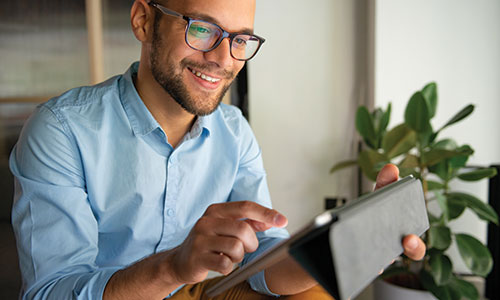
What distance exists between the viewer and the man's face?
1018 millimetres

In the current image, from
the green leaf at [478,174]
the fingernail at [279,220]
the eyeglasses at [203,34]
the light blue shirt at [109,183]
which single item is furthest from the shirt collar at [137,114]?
the green leaf at [478,174]

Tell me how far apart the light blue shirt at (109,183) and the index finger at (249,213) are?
0.99ft

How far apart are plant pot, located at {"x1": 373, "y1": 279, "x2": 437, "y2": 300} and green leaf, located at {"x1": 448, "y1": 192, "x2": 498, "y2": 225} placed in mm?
414

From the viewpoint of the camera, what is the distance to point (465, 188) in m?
1.90

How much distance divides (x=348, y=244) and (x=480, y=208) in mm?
1302

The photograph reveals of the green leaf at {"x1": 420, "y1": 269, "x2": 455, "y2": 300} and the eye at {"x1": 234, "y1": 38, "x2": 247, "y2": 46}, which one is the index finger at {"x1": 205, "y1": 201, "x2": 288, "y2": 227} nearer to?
the eye at {"x1": 234, "y1": 38, "x2": 247, "y2": 46}

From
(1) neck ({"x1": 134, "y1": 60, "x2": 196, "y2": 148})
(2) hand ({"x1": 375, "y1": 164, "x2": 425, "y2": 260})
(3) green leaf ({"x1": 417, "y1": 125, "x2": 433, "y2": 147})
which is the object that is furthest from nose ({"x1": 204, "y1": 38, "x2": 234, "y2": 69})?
(3) green leaf ({"x1": 417, "y1": 125, "x2": 433, "y2": 147})

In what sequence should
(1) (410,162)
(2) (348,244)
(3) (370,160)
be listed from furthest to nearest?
(3) (370,160) < (1) (410,162) < (2) (348,244)

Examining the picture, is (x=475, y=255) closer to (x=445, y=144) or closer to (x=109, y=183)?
(x=445, y=144)

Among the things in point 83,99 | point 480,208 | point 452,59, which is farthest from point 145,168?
point 452,59

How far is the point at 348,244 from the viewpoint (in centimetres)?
48

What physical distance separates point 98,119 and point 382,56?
4.88 feet

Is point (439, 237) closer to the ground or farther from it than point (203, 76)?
closer to the ground

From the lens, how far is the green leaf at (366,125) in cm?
182
